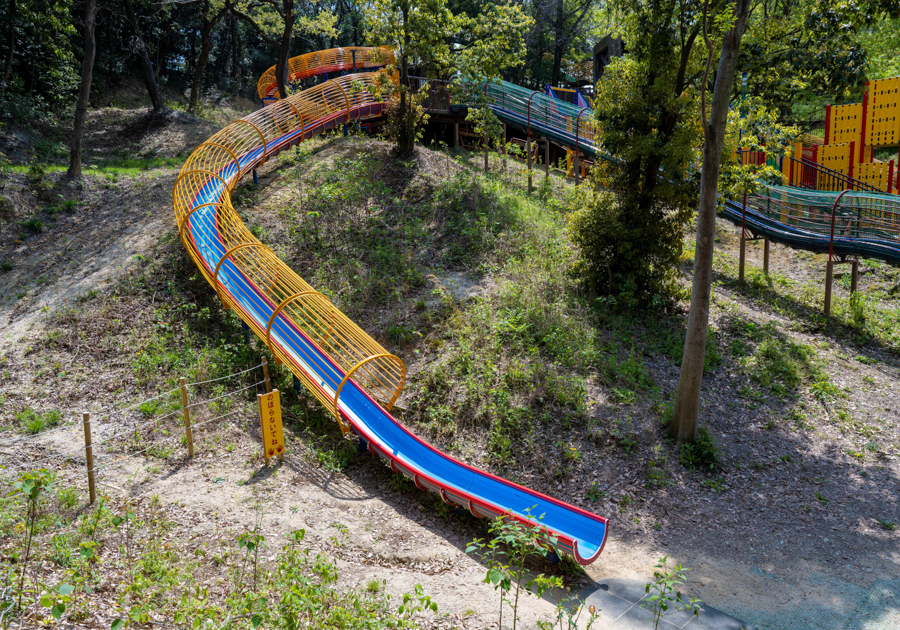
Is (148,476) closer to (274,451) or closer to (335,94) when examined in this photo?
(274,451)

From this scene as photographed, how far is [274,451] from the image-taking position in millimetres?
7359

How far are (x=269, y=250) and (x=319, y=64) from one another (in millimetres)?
16980

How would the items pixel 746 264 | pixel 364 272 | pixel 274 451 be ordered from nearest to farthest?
pixel 274 451 < pixel 364 272 < pixel 746 264

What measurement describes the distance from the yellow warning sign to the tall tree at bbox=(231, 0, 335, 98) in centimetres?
1372

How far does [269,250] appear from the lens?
10023mm

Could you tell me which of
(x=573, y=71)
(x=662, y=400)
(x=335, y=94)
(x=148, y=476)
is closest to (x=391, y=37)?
(x=335, y=94)

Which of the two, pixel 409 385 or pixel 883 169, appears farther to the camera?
pixel 883 169

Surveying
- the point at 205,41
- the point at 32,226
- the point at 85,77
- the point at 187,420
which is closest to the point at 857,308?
the point at 187,420

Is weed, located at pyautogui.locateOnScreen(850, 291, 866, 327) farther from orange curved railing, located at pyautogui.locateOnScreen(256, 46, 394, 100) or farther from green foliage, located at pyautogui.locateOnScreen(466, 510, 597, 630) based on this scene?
orange curved railing, located at pyautogui.locateOnScreen(256, 46, 394, 100)

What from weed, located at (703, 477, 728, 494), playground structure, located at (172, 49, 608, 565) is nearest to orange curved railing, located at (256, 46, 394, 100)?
playground structure, located at (172, 49, 608, 565)

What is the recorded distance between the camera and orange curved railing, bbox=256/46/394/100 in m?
23.4

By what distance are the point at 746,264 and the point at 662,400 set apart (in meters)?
7.61

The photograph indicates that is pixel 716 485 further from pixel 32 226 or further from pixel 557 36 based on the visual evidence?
pixel 557 36

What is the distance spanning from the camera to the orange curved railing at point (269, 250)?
883cm
